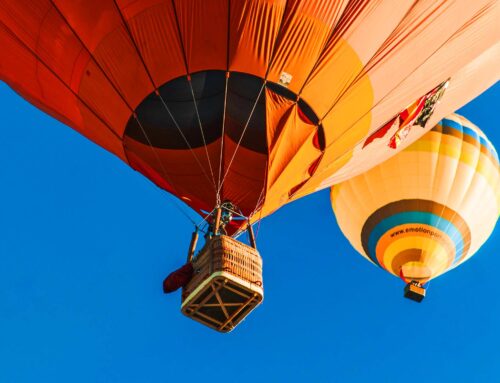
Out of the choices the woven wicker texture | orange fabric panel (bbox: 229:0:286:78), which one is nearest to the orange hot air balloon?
orange fabric panel (bbox: 229:0:286:78)

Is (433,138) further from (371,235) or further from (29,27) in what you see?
(29,27)

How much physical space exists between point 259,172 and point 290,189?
24.5 inches

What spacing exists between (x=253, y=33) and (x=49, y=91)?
8.07ft

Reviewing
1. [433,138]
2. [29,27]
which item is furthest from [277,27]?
[433,138]

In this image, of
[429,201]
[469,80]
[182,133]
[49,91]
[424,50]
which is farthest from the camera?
[429,201]

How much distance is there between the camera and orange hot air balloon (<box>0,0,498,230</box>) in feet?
26.3

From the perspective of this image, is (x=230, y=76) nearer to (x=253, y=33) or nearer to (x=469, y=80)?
(x=253, y=33)

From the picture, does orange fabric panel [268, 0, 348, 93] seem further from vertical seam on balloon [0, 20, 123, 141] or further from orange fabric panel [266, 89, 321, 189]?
vertical seam on balloon [0, 20, 123, 141]

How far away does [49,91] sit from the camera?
9102 millimetres

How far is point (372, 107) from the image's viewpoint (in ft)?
29.4

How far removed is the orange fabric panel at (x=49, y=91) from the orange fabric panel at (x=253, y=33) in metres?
1.67

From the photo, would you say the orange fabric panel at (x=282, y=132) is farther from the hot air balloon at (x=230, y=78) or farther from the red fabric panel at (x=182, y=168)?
the red fabric panel at (x=182, y=168)

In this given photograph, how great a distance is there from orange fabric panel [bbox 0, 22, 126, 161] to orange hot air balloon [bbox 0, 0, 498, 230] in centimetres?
2

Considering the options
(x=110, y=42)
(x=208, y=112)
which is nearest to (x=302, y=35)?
(x=208, y=112)
